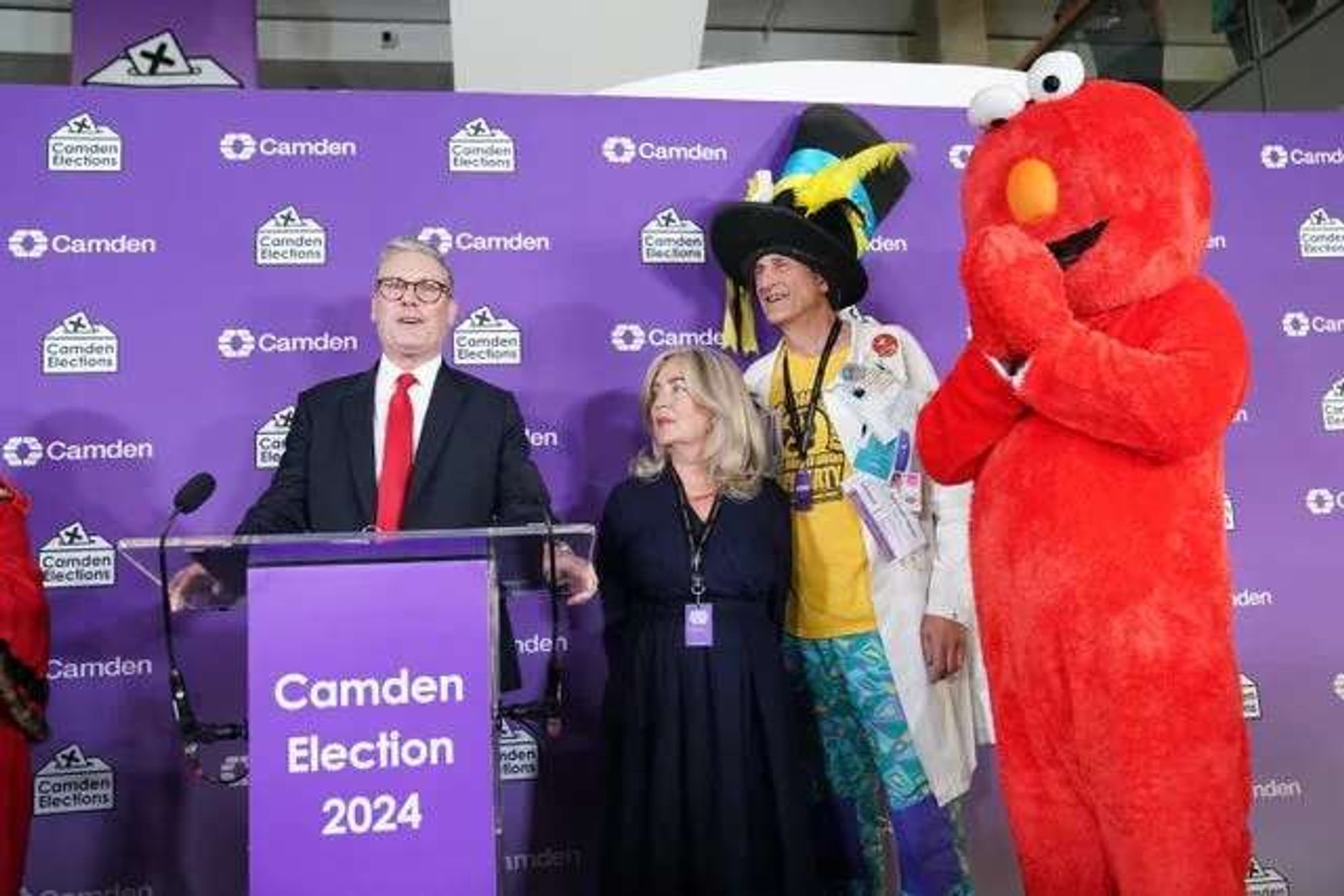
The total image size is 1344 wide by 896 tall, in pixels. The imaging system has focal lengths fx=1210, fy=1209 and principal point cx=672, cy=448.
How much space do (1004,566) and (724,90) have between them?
2695 mm

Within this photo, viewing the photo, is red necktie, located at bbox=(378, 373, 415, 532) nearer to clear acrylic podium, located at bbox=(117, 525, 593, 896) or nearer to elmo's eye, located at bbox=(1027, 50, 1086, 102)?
clear acrylic podium, located at bbox=(117, 525, 593, 896)

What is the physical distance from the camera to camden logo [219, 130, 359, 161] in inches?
137

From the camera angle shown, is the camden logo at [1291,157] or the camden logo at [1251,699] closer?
the camden logo at [1251,699]

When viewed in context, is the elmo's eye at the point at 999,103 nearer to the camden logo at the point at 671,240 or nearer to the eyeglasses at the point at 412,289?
the eyeglasses at the point at 412,289

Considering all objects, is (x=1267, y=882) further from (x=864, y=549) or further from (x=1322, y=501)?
(x=864, y=549)

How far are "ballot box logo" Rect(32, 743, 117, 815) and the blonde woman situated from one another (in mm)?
1413

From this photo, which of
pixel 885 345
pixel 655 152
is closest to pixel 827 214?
pixel 885 345

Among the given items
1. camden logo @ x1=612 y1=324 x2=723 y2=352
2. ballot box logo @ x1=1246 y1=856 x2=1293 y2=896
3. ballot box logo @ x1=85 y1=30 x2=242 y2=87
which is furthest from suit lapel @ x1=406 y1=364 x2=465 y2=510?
ballot box logo @ x1=85 y1=30 x2=242 y2=87

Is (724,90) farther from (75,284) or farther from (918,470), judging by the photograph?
(75,284)

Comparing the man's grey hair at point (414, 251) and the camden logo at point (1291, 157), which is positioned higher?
the camden logo at point (1291, 157)

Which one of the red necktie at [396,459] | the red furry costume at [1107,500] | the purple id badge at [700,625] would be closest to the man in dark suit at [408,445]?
the red necktie at [396,459]

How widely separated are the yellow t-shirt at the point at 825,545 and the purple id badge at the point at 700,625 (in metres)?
0.30

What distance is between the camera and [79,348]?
10.9 feet

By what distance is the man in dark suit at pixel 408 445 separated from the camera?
2771 millimetres
